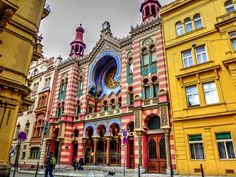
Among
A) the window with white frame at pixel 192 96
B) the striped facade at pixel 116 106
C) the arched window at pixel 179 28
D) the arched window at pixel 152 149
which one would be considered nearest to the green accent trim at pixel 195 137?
the striped facade at pixel 116 106

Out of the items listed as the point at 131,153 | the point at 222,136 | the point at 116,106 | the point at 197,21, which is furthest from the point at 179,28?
the point at 131,153

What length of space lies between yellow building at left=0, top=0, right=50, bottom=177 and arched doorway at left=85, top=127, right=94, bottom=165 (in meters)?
10.7

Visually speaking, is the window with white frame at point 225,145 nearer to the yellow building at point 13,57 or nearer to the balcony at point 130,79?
the balcony at point 130,79

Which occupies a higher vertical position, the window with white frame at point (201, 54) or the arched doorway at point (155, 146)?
the window with white frame at point (201, 54)

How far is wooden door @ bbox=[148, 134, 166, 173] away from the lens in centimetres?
1672

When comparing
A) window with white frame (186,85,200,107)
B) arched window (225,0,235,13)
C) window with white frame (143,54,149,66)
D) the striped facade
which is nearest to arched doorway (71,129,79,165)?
the striped facade

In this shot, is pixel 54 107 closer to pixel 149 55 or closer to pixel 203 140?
pixel 149 55

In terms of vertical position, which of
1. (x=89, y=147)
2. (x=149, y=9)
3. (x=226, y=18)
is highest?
(x=149, y=9)

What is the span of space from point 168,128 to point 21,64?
1346 cm

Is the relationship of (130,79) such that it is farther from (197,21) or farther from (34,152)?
(34,152)

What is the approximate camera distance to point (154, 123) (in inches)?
733

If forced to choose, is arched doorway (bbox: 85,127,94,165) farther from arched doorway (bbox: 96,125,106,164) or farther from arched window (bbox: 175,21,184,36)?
arched window (bbox: 175,21,184,36)

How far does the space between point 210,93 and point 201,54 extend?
3.85 m

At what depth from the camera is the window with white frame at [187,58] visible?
54.9ft
